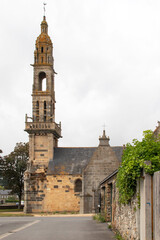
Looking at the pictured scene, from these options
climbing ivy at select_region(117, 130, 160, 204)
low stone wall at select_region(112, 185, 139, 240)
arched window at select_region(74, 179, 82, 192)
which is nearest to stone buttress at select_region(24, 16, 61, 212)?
arched window at select_region(74, 179, 82, 192)

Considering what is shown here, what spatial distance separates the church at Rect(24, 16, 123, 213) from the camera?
3822cm

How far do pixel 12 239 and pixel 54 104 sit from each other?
3263cm

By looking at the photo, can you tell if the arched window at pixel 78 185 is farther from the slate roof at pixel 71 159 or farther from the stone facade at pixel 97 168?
the stone facade at pixel 97 168

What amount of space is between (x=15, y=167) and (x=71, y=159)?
45.9 feet

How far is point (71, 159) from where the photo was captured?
134ft

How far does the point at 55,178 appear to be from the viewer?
128ft

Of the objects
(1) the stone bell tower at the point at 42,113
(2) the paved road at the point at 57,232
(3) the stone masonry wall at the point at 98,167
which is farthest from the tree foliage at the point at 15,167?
(2) the paved road at the point at 57,232

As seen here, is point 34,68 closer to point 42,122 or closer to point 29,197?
point 42,122

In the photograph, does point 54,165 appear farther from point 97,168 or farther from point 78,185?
point 97,168

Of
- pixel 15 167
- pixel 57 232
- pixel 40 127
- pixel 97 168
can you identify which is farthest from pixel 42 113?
pixel 57 232

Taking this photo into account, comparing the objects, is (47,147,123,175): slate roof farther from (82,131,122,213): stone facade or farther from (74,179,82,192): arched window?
(82,131,122,213): stone facade

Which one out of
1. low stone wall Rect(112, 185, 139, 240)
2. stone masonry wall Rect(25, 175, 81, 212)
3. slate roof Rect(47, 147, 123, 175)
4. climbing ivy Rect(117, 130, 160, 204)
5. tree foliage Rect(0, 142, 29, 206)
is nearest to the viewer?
climbing ivy Rect(117, 130, 160, 204)

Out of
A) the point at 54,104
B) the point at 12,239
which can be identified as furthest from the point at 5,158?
the point at 12,239

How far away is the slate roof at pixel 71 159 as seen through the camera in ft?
129
